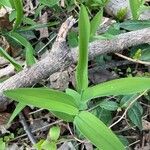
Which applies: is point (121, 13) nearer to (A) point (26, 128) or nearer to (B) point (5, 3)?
(B) point (5, 3)

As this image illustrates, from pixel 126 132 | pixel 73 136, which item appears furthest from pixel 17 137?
pixel 126 132

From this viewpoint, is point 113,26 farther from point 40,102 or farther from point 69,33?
point 40,102

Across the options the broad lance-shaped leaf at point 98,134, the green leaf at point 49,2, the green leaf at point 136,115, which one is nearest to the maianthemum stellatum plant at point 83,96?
the broad lance-shaped leaf at point 98,134

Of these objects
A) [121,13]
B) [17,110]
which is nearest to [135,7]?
[121,13]

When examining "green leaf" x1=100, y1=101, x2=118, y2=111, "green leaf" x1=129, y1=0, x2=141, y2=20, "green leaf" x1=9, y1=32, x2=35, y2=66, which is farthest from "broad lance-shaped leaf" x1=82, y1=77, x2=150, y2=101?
"green leaf" x1=129, y1=0, x2=141, y2=20

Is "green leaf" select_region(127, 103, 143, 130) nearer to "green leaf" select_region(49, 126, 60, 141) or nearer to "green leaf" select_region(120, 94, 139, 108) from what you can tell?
"green leaf" select_region(120, 94, 139, 108)

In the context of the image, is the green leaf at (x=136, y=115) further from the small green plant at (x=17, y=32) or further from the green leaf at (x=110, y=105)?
the small green plant at (x=17, y=32)
